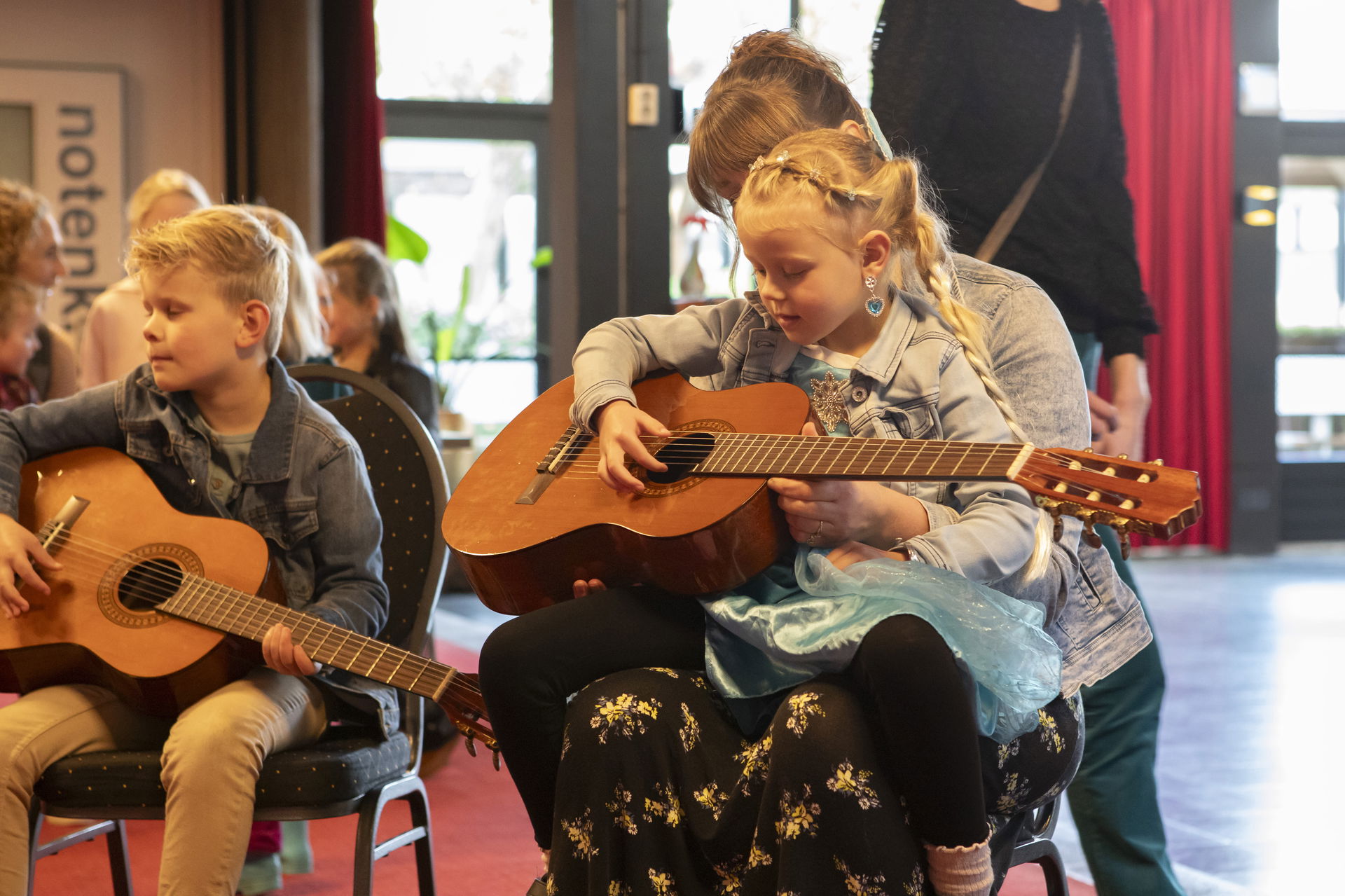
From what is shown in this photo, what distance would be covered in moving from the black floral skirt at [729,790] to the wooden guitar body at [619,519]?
127 millimetres

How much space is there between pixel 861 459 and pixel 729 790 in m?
0.34

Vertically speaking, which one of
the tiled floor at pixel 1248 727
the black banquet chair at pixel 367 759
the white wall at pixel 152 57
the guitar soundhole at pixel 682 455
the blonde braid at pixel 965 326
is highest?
the white wall at pixel 152 57

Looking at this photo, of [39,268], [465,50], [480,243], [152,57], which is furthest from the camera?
[480,243]

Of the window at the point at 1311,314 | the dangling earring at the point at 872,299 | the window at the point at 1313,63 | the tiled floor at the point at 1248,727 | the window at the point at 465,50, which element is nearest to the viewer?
the dangling earring at the point at 872,299

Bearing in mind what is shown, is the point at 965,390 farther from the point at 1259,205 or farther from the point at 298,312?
the point at 1259,205

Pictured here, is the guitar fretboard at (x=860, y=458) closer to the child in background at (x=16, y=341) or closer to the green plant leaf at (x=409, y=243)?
the child in background at (x=16, y=341)

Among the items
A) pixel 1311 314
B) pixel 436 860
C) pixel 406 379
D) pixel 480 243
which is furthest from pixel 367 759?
pixel 1311 314

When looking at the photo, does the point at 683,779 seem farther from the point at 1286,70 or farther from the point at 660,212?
the point at 1286,70

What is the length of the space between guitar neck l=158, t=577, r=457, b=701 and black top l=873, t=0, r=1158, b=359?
990 millimetres

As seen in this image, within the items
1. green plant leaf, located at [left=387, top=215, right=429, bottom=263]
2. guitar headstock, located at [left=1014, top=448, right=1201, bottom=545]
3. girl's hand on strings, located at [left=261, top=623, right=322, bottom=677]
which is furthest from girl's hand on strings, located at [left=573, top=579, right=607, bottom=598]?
green plant leaf, located at [left=387, top=215, right=429, bottom=263]

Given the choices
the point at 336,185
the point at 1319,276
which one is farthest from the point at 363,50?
the point at 1319,276

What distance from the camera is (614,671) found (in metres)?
1.28

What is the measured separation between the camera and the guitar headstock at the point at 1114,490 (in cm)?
102

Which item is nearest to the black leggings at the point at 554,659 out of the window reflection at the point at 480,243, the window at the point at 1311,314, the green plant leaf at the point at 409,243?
the green plant leaf at the point at 409,243
